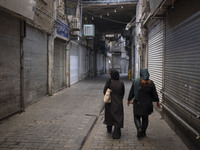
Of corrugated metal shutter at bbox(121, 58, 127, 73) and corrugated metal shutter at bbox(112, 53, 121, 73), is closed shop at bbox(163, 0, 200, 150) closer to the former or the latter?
corrugated metal shutter at bbox(112, 53, 121, 73)

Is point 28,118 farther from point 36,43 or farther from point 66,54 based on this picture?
point 66,54

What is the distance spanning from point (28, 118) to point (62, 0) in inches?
341

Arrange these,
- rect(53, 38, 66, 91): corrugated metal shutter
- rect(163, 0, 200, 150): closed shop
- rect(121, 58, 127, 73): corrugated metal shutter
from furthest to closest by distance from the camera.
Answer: rect(121, 58, 127, 73): corrugated metal shutter → rect(53, 38, 66, 91): corrugated metal shutter → rect(163, 0, 200, 150): closed shop

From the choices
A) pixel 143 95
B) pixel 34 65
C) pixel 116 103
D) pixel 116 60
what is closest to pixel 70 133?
pixel 116 103

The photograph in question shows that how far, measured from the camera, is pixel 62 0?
12789mm

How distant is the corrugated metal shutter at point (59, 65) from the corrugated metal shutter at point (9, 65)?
15.3 ft

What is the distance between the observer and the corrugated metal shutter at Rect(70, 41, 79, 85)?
15742 mm

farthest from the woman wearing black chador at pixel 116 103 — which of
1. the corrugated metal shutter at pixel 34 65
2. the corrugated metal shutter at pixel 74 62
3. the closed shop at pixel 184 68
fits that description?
the corrugated metal shutter at pixel 74 62

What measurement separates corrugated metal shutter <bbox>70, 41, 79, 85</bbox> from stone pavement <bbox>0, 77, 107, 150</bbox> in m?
7.18

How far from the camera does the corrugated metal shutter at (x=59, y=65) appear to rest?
12088mm

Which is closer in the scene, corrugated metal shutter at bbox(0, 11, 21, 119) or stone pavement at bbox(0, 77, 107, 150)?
stone pavement at bbox(0, 77, 107, 150)

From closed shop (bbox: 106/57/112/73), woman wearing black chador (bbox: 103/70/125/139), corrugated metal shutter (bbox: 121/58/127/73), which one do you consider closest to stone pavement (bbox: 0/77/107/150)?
woman wearing black chador (bbox: 103/70/125/139)

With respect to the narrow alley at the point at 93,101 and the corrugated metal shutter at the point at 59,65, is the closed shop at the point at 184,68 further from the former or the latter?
the corrugated metal shutter at the point at 59,65

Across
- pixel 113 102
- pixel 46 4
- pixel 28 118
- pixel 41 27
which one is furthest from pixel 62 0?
pixel 113 102
